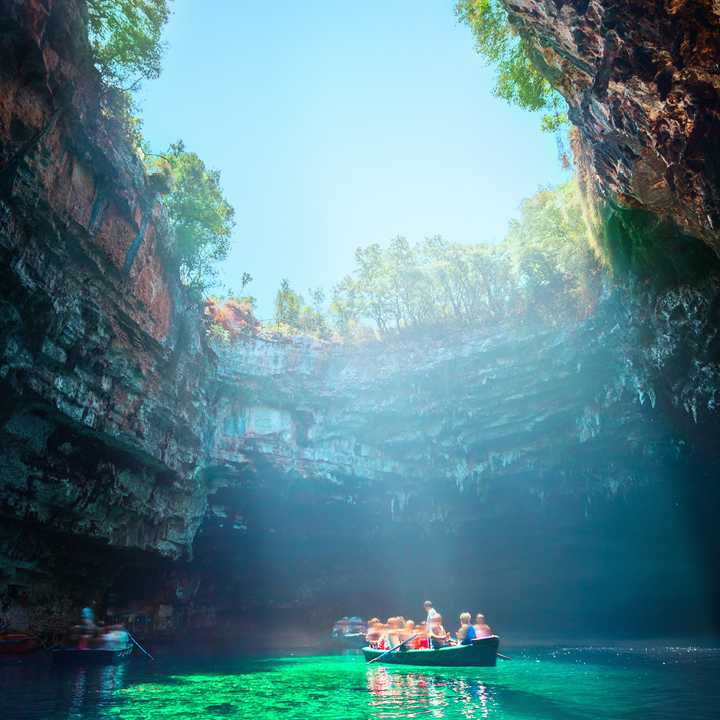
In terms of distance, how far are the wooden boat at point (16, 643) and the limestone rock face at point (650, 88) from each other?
21379 millimetres

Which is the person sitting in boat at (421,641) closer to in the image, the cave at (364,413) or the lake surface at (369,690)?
the lake surface at (369,690)

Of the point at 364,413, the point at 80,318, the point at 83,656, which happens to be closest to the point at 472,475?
the point at 364,413

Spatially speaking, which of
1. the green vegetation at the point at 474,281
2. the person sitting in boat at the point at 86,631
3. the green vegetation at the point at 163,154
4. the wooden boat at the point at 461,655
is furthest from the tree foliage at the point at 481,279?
the person sitting in boat at the point at 86,631

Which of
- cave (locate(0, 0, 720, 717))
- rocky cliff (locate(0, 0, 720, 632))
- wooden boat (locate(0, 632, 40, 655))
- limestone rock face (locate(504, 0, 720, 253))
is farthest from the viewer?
wooden boat (locate(0, 632, 40, 655))

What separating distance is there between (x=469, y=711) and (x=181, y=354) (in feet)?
53.0

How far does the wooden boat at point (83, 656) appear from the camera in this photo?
613 inches

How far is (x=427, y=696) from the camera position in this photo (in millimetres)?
10867

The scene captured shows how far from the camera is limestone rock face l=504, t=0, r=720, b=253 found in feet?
24.2

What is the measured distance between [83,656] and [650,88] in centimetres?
2015

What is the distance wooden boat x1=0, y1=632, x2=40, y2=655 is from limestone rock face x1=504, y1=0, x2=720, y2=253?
21.4 meters

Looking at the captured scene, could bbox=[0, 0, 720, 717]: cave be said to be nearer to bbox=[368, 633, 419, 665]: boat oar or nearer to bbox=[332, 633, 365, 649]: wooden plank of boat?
bbox=[332, 633, 365, 649]: wooden plank of boat

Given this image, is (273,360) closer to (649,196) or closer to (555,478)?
(555,478)

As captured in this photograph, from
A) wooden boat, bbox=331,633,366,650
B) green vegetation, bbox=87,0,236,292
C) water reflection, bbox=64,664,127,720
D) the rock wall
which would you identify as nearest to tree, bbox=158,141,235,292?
green vegetation, bbox=87,0,236,292

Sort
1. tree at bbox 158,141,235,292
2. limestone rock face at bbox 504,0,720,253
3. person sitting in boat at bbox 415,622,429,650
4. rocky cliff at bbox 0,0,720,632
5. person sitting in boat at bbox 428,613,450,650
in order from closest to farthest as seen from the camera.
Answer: limestone rock face at bbox 504,0,720,253 < rocky cliff at bbox 0,0,720,632 < person sitting in boat at bbox 428,613,450,650 < person sitting in boat at bbox 415,622,429,650 < tree at bbox 158,141,235,292
